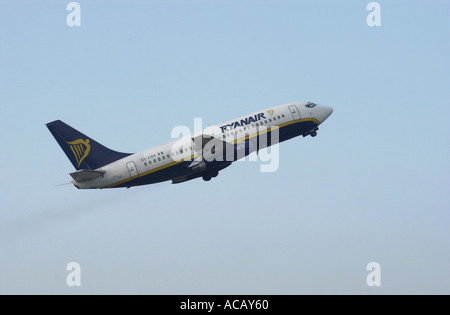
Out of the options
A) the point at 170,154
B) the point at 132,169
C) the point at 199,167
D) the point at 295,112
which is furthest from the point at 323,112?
the point at 132,169

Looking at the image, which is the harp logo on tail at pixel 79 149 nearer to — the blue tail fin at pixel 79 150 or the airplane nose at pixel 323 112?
the blue tail fin at pixel 79 150

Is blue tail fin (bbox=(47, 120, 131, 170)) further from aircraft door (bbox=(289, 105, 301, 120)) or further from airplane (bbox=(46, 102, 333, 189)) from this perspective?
aircraft door (bbox=(289, 105, 301, 120))

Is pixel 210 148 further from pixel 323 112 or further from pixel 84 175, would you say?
pixel 323 112

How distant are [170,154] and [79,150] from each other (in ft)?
30.8

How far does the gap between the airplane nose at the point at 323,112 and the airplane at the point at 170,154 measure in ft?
23.7

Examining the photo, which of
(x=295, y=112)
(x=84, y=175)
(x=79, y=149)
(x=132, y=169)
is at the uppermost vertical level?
(x=295, y=112)

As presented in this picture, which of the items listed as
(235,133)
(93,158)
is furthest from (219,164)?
(93,158)

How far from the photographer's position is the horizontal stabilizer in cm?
6481

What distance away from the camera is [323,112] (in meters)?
76.2

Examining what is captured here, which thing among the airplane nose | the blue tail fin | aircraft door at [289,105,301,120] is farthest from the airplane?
the airplane nose

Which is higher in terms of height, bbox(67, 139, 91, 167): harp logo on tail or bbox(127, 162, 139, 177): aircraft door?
bbox(67, 139, 91, 167): harp logo on tail

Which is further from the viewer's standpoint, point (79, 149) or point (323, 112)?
point (323, 112)

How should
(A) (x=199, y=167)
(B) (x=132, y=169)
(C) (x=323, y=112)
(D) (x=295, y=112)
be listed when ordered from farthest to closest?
(C) (x=323, y=112), (D) (x=295, y=112), (A) (x=199, y=167), (B) (x=132, y=169)

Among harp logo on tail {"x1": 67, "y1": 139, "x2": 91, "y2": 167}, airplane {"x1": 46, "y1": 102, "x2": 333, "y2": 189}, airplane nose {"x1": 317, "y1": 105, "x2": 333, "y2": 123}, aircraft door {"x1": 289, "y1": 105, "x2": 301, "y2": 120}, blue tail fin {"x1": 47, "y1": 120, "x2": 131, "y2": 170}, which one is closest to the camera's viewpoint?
airplane {"x1": 46, "y1": 102, "x2": 333, "y2": 189}
